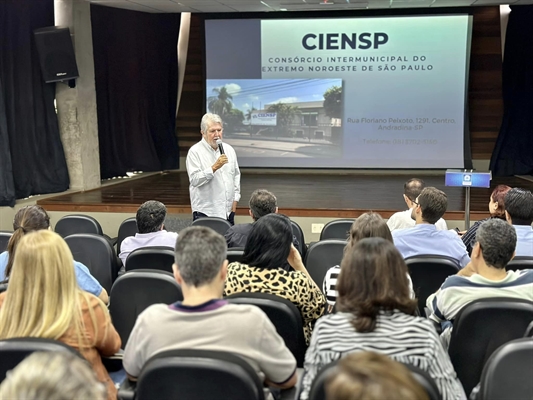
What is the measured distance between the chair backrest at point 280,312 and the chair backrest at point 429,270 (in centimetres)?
89

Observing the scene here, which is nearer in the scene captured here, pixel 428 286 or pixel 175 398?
pixel 175 398

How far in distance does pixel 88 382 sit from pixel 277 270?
155cm

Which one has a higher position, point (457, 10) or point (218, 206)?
point (457, 10)

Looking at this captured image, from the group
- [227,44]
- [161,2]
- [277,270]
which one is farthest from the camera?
[227,44]

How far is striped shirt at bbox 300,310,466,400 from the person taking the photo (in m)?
1.72

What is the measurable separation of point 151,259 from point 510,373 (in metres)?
1.98

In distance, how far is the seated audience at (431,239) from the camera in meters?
3.40

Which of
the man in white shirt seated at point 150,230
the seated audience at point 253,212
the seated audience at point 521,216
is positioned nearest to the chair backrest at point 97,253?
the man in white shirt seated at point 150,230

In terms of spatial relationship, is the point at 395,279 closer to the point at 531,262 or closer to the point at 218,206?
the point at 531,262

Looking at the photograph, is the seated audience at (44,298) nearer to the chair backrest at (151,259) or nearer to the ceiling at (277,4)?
the chair backrest at (151,259)

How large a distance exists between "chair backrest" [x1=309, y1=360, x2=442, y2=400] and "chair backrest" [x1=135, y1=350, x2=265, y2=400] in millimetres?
153

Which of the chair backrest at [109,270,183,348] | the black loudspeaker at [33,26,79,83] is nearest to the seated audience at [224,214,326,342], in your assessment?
the chair backrest at [109,270,183,348]

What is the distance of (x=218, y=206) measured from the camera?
5.14 m

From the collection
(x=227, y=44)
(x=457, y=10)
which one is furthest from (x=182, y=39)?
(x=457, y=10)
